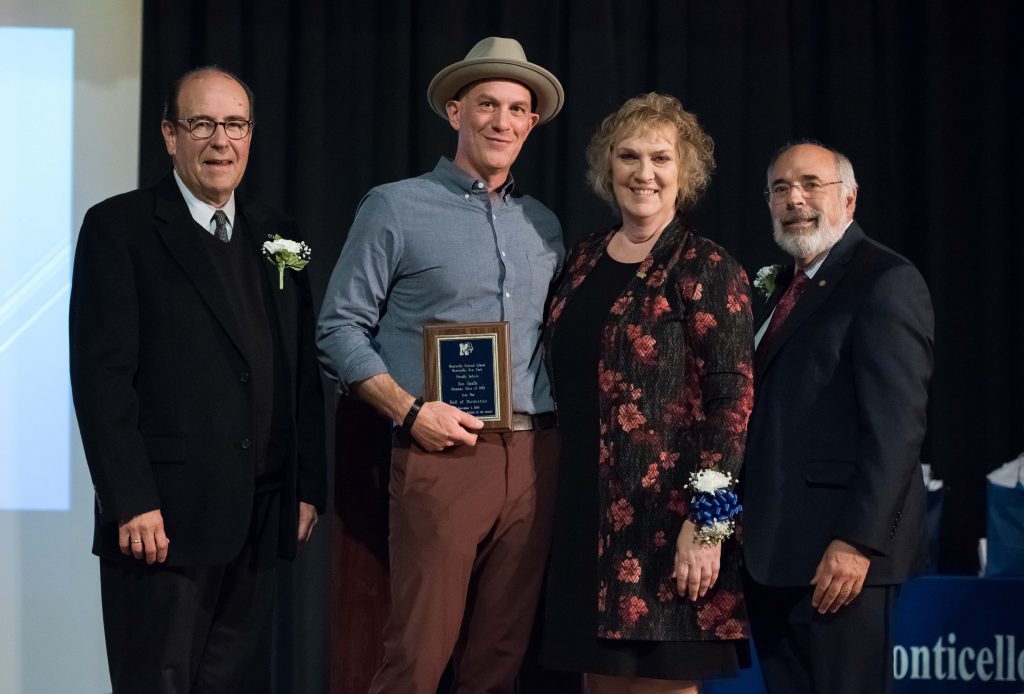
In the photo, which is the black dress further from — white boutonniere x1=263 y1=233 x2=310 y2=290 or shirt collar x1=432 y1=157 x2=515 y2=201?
white boutonniere x1=263 y1=233 x2=310 y2=290

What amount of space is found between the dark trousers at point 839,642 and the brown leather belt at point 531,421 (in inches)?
25.6

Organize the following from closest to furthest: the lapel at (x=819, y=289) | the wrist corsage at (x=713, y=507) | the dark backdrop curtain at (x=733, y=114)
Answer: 1. the wrist corsage at (x=713, y=507)
2. the lapel at (x=819, y=289)
3. the dark backdrop curtain at (x=733, y=114)

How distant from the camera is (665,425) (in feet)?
7.93

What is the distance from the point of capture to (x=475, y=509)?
2.60 meters

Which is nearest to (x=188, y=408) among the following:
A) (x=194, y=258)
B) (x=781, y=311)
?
(x=194, y=258)

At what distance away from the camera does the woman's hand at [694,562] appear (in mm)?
2328

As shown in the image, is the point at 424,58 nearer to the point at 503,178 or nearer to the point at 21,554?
the point at 503,178

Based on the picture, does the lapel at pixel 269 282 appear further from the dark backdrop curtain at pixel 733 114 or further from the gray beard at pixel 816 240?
the dark backdrop curtain at pixel 733 114

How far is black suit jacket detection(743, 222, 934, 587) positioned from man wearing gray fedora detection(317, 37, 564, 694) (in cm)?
54

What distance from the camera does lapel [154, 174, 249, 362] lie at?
2.54 meters

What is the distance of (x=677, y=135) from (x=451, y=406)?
81 cm

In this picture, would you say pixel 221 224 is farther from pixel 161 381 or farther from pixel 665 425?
pixel 665 425

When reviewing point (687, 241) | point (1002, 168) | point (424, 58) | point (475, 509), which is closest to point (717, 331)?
point (687, 241)

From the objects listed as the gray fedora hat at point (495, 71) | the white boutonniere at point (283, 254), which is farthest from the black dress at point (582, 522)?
the white boutonniere at point (283, 254)
